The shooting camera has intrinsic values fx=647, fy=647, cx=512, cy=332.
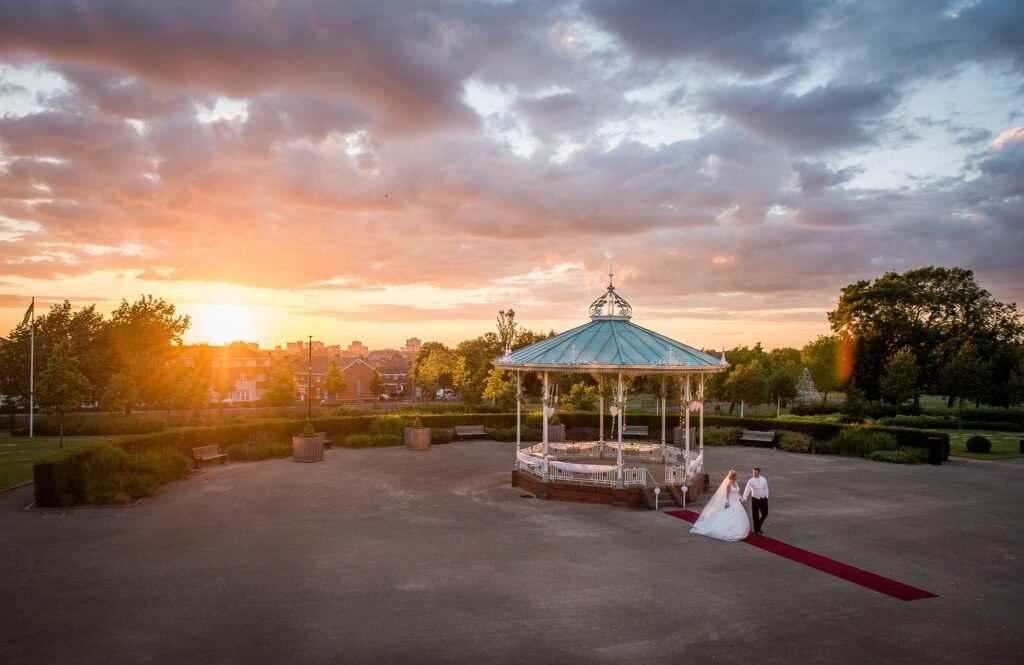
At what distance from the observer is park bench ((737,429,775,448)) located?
108 feet

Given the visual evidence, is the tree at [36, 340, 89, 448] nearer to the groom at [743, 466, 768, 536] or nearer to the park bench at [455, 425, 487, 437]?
the park bench at [455, 425, 487, 437]

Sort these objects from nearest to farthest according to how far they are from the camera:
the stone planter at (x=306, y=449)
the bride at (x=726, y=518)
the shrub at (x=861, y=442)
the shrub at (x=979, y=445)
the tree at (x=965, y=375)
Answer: the bride at (x=726, y=518) → the stone planter at (x=306, y=449) → the shrub at (x=861, y=442) → the shrub at (x=979, y=445) → the tree at (x=965, y=375)

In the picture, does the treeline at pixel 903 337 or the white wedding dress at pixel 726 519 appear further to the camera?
the treeline at pixel 903 337

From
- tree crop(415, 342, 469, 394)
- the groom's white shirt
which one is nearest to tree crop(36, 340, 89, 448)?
the groom's white shirt

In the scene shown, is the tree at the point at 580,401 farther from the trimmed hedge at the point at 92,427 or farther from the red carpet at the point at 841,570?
the red carpet at the point at 841,570

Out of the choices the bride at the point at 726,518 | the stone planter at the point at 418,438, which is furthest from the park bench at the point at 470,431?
the bride at the point at 726,518

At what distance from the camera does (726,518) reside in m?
16.3

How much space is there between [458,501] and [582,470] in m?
4.09

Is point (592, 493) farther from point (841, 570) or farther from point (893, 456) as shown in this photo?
point (893, 456)

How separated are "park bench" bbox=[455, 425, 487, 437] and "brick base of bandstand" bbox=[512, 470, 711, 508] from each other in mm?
14126

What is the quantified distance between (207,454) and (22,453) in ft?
32.2

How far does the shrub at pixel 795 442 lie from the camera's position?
103 ft

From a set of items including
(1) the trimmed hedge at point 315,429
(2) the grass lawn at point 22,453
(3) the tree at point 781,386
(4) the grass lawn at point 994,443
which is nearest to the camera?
(1) the trimmed hedge at point 315,429

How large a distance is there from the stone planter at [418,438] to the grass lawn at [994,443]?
2541cm
